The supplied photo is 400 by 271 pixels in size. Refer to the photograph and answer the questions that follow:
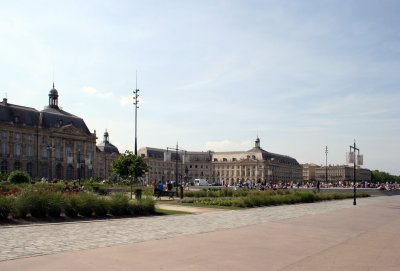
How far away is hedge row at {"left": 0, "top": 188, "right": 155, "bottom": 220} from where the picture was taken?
15.4 meters

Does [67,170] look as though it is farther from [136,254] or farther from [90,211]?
[136,254]

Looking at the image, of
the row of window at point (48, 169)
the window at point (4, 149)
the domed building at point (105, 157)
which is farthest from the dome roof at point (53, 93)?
the domed building at point (105, 157)

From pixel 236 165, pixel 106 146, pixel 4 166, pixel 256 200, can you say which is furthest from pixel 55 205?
pixel 236 165

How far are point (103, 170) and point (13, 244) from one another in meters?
130

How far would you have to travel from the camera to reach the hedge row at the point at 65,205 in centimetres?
1541

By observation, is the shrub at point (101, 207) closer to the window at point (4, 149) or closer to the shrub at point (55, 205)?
the shrub at point (55, 205)

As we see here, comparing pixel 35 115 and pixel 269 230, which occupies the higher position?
pixel 35 115

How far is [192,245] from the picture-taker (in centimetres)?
1152

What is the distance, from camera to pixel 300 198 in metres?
34.5

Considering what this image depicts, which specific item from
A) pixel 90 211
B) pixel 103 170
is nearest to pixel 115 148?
pixel 103 170

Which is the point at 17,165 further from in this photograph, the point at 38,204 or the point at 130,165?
the point at 38,204

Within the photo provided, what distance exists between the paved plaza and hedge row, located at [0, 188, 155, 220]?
134cm

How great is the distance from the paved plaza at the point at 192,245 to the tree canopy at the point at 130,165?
2459 centimetres

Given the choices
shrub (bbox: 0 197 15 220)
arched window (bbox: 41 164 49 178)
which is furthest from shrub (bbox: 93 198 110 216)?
arched window (bbox: 41 164 49 178)
